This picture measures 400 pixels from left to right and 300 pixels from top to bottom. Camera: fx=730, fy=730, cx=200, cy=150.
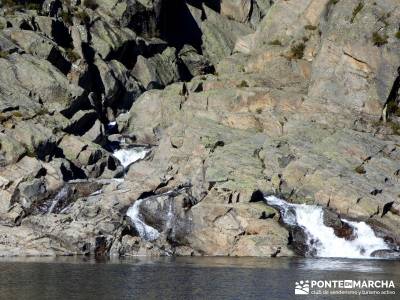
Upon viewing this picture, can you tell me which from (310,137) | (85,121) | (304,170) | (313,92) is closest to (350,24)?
(313,92)

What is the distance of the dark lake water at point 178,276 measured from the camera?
178ft

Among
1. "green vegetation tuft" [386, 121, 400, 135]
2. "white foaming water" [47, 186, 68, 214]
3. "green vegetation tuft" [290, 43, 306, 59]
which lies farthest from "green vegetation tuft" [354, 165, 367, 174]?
"white foaming water" [47, 186, 68, 214]

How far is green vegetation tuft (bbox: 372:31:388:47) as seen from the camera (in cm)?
10844

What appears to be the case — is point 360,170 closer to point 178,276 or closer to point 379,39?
point 379,39

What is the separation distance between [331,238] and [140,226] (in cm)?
2246

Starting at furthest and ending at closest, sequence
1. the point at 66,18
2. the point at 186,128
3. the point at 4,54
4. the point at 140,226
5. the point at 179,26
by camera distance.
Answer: the point at 179,26 < the point at 66,18 < the point at 4,54 < the point at 186,128 < the point at 140,226

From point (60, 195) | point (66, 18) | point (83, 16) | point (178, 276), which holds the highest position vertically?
point (83, 16)

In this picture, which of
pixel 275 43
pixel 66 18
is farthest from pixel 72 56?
pixel 275 43

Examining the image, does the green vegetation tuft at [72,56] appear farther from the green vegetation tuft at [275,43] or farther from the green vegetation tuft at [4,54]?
the green vegetation tuft at [275,43]

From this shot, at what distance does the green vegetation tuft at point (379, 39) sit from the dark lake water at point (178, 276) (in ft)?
135

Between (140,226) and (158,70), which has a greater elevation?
(158,70)

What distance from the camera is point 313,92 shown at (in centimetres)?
10925

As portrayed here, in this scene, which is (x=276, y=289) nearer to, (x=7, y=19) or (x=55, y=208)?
(x=55, y=208)

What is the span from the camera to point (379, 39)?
10862cm
